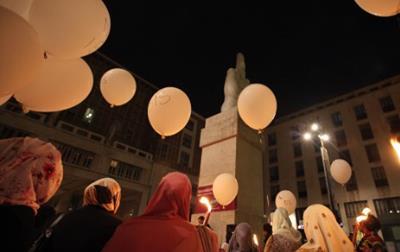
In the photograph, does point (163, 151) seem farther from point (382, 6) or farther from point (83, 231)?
point (382, 6)

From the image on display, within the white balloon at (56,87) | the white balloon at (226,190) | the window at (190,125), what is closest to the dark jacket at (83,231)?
the white balloon at (56,87)

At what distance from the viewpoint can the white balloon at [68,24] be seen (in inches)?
86.2

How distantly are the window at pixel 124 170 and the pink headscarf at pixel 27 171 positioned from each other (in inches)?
760

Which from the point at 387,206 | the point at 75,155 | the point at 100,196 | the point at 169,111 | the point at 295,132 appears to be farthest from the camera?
the point at 295,132

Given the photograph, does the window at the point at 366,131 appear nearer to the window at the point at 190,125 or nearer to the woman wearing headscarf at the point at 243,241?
the window at the point at 190,125

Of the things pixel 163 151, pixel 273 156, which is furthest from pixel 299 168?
pixel 163 151

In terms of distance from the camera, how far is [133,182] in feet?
65.8

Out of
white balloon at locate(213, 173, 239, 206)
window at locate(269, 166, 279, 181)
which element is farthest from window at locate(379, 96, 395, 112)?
white balloon at locate(213, 173, 239, 206)

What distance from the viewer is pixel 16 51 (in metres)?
1.51

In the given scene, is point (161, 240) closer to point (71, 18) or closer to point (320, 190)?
point (71, 18)

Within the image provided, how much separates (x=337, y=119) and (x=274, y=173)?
1057 cm

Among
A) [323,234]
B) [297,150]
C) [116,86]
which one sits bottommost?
[323,234]

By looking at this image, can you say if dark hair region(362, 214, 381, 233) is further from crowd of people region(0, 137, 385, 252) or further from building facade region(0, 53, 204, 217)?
building facade region(0, 53, 204, 217)

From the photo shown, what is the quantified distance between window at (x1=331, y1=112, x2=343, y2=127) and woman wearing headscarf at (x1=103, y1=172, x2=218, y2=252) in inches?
1166
